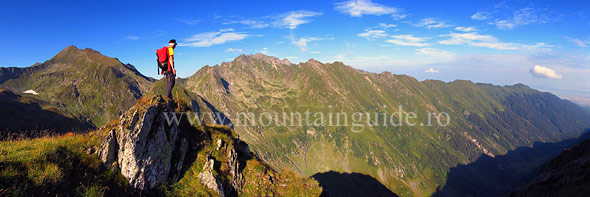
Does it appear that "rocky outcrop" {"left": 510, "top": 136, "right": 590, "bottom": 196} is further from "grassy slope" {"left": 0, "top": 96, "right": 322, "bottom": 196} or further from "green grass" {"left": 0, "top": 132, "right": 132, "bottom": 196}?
"green grass" {"left": 0, "top": 132, "right": 132, "bottom": 196}

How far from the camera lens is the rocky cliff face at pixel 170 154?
12.6 m

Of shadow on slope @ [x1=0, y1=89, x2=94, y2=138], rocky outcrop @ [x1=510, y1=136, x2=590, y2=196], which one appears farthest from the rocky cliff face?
shadow on slope @ [x1=0, y1=89, x2=94, y2=138]

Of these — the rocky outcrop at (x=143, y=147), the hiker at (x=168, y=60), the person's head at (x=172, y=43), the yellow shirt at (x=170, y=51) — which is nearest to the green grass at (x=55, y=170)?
the rocky outcrop at (x=143, y=147)

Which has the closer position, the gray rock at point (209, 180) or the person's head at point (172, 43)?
the person's head at point (172, 43)

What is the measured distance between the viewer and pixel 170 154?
651 inches

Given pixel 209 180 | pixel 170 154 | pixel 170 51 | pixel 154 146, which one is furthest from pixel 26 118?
pixel 170 51

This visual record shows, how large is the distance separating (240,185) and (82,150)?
1707cm

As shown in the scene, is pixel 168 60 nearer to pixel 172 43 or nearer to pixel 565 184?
pixel 172 43

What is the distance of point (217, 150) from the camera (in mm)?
24172

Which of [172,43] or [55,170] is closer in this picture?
[55,170]

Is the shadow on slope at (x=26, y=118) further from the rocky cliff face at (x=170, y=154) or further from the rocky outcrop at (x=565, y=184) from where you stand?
the rocky outcrop at (x=565, y=184)

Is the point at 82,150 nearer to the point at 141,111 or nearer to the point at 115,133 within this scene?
the point at 115,133

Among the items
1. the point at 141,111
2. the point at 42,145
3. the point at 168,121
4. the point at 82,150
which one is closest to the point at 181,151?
the point at 168,121

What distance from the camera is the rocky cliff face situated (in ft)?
41.3
